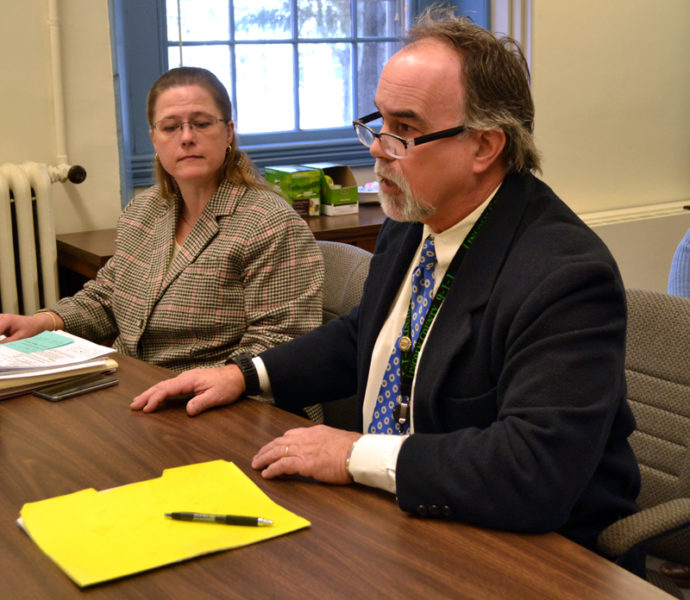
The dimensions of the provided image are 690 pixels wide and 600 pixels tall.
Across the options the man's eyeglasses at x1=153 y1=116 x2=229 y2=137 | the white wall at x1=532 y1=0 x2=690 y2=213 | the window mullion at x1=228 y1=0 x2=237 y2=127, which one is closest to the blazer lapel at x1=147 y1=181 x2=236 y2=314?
the man's eyeglasses at x1=153 y1=116 x2=229 y2=137

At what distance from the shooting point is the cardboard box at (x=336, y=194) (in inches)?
128

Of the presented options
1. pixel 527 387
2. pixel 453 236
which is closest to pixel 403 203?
pixel 453 236

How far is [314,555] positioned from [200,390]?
0.58 m

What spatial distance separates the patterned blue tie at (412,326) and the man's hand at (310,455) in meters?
0.20

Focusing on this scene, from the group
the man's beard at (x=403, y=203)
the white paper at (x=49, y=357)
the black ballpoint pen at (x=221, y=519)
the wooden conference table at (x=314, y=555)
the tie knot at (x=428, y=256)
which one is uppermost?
the man's beard at (x=403, y=203)

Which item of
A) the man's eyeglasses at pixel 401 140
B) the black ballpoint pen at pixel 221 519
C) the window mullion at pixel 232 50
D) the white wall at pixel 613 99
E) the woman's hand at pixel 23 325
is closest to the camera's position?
the black ballpoint pen at pixel 221 519

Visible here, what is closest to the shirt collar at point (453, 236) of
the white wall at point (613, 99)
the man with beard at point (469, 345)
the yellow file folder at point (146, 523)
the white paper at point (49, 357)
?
the man with beard at point (469, 345)

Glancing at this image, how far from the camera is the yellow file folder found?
3.40ft

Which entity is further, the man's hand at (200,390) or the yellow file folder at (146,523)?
the man's hand at (200,390)

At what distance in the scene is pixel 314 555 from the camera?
1038 mm

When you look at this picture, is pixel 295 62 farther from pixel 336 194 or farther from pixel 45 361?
pixel 45 361

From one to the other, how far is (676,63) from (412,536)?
12.5 feet

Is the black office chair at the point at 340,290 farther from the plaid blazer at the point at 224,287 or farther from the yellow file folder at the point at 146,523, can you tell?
the yellow file folder at the point at 146,523

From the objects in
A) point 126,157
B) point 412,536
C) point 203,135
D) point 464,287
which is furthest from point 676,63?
point 412,536
